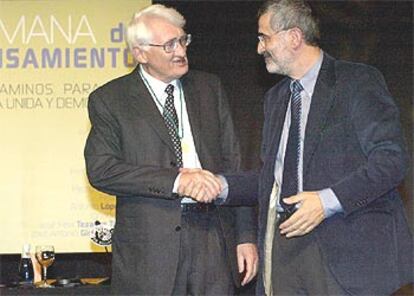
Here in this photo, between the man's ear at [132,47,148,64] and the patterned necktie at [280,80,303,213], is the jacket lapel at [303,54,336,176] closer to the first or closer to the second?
the patterned necktie at [280,80,303,213]

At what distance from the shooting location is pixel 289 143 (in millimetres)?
3510

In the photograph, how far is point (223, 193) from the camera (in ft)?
12.3

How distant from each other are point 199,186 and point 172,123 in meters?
0.38

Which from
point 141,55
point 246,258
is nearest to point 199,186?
point 246,258

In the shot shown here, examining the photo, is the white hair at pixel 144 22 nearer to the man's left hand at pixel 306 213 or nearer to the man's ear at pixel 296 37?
the man's ear at pixel 296 37

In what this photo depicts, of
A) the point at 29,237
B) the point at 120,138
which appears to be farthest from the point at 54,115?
the point at 120,138

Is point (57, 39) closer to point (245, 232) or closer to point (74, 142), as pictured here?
point (74, 142)

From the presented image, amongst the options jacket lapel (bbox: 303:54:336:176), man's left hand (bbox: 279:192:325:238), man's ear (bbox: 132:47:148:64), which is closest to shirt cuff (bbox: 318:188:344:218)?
man's left hand (bbox: 279:192:325:238)

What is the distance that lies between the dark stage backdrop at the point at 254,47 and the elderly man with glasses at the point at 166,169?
1668 mm

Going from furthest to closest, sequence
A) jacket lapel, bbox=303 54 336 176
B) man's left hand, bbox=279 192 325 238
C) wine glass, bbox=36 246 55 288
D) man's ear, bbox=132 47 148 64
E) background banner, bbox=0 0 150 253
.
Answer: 1. background banner, bbox=0 0 150 253
2. wine glass, bbox=36 246 55 288
3. man's ear, bbox=132 47 148 64
4. jacket lapel, bbox=303 54 336 176
5. man's left hand, bbox=279 192 325 238

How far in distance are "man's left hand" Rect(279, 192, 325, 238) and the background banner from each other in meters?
2.33

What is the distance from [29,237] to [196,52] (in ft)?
5.08

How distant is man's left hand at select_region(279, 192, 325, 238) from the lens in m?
3.26

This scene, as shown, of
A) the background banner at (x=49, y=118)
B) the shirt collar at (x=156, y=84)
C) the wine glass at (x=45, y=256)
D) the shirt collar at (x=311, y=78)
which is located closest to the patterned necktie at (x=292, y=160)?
the shirt collar at (x=311, y=78)
